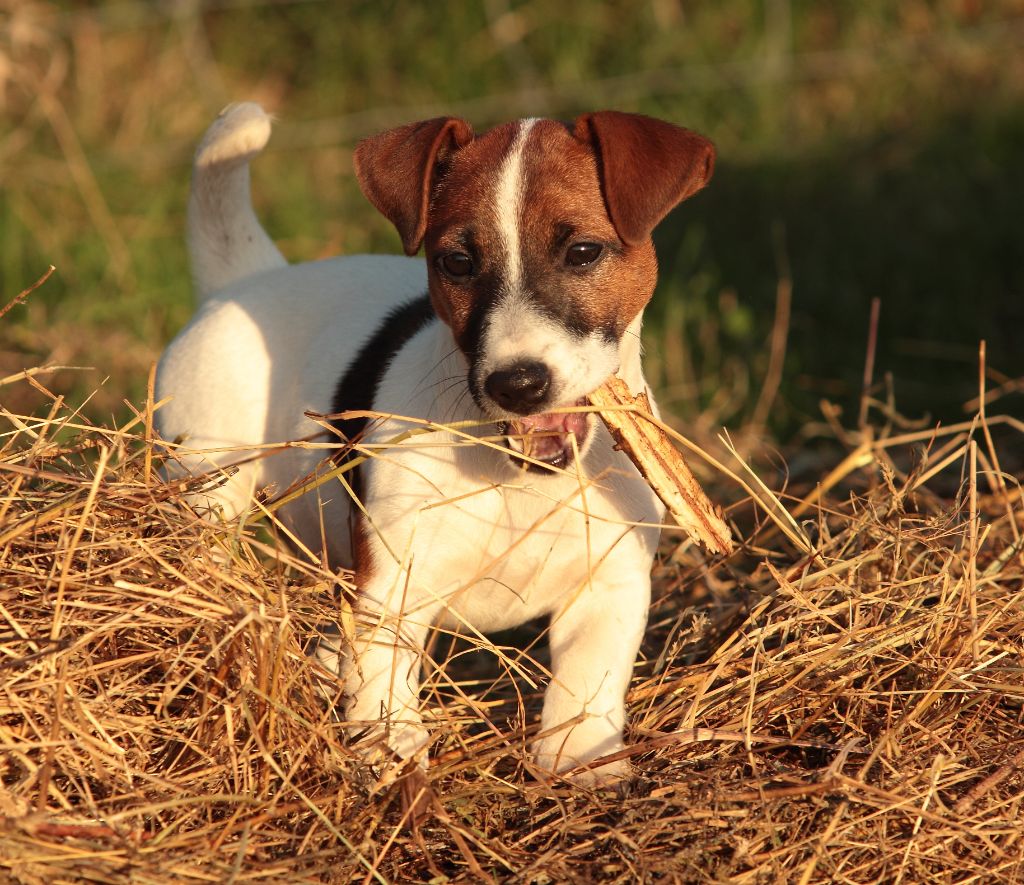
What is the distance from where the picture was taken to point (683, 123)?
859 centimetres

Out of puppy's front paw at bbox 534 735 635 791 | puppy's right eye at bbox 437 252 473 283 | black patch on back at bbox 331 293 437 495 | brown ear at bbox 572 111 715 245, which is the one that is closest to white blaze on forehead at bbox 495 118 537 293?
puppy's right eye at bbox 437 252 473 283

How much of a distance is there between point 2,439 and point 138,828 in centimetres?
217

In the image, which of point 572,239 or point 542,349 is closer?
point 542,349

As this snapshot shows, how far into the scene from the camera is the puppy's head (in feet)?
10.8

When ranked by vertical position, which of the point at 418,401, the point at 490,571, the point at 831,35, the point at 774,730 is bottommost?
the point at 831,35

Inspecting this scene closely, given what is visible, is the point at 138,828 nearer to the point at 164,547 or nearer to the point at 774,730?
the point at 164,547

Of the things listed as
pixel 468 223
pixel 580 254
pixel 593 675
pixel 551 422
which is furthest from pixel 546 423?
pixel 593 675

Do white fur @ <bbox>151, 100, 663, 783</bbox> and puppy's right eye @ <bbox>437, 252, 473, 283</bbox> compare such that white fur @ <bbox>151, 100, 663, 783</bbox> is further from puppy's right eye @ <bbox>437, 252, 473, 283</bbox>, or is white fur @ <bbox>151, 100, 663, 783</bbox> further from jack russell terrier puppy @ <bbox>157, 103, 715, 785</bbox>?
puppy's right eye @ <bbox>437, 252, 473, 283</bbox>

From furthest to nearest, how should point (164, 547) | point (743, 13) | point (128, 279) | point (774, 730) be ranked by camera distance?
point (743, 13), point (128, 279), point (774, 730), point (164, 547)

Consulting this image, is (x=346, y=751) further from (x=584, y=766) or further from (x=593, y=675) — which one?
(x=593, y=675)

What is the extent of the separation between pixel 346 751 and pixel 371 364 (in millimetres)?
1271

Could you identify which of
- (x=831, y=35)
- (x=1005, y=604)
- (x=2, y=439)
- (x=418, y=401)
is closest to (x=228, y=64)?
(x=831, y=35)

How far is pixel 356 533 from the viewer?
3.61m

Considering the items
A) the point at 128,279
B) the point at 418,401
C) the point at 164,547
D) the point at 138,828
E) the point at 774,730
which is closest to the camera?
the point at 138,828
